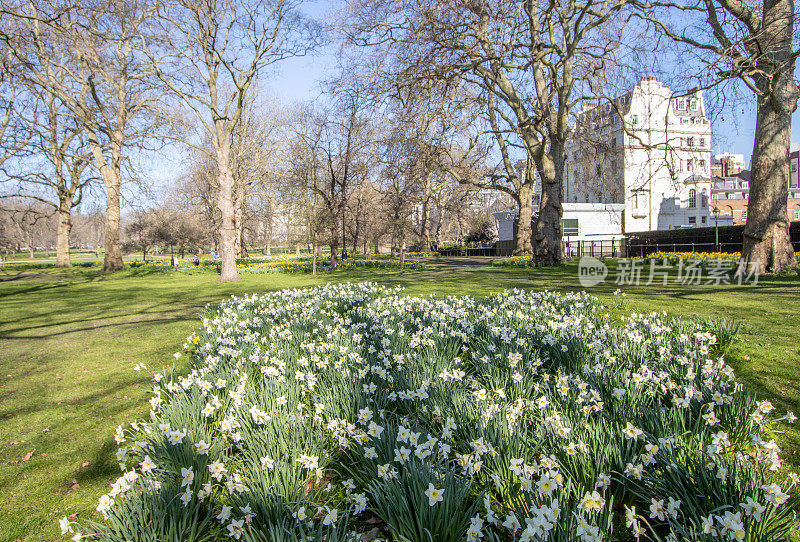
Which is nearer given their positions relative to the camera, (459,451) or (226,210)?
(459,451)

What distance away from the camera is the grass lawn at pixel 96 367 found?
2662 mm

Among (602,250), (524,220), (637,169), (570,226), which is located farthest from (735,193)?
(524,220)

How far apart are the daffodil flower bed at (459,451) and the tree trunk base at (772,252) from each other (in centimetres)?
768

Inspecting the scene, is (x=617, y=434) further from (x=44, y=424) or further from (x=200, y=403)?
(x=44, y=424)

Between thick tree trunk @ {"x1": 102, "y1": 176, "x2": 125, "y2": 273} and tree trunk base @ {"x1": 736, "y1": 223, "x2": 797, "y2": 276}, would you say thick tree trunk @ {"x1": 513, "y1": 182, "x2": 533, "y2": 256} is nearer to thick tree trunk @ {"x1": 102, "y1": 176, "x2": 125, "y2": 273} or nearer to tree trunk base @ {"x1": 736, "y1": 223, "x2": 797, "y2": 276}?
tree trunk base @ {"x1": 736, "y1": 223, "x2": 797, "y2": 276}

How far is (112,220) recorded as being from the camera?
2070 cm

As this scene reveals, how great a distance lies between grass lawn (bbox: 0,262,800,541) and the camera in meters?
2.66

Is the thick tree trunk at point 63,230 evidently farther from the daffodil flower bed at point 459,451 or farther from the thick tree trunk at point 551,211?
the daffodil flower bed at point 459,451

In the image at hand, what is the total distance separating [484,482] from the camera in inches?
85.2

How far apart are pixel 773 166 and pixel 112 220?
2543 cm

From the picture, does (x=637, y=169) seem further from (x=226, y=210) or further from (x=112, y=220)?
(x=112, y=220)

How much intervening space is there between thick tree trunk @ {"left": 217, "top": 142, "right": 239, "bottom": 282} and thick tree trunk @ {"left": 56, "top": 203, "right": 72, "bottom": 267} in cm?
1466

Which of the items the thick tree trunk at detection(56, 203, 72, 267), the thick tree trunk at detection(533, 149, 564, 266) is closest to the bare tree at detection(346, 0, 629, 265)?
the thick tree trunk at detection(533, 149, 564, 266)

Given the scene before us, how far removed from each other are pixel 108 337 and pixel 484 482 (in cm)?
705
